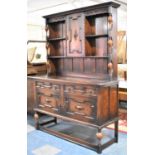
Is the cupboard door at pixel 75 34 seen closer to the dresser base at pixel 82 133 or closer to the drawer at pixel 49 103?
the drawer at pixel 49 103

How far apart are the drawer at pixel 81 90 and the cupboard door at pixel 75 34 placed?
66cm

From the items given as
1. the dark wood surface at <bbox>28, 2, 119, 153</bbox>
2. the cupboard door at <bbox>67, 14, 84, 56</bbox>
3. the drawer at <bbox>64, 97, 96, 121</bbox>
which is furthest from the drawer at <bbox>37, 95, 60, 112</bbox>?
the cupboard door at <bbox>67, 14, 84, 56</bbox>

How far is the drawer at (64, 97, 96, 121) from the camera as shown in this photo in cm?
289

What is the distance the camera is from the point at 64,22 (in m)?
3.84

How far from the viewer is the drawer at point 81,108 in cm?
289

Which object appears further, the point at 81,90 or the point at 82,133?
the point at 82,133

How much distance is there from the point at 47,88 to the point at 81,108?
2.64 ft

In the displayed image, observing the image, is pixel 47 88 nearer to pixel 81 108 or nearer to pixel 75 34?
pixel 81 108

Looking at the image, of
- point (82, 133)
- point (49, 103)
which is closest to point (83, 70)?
point (49, 103)

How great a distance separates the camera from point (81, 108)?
303 centimetres

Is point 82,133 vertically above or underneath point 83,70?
underneath
